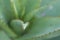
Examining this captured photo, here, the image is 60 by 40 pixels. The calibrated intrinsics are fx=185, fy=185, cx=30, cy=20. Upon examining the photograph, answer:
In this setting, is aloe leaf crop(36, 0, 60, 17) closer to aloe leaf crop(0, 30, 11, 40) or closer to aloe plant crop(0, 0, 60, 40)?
aloe plant crop(0, 0, 60, 40)

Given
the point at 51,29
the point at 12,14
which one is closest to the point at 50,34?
the point at 51,29

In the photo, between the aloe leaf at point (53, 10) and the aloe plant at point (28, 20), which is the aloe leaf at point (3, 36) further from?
the aloe leaf at point (53, 10)

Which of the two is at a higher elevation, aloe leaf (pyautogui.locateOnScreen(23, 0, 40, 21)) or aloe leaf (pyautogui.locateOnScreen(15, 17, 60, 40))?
aloe leaf (pyautogui.locateOnScreen(23, 0, 40, 21))

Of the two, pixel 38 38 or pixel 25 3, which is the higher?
pixel 25 3

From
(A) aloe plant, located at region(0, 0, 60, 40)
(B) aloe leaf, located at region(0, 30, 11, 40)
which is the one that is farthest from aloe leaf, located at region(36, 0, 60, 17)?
(B) aloe leaf, located at region(0, 30, 11, 40)

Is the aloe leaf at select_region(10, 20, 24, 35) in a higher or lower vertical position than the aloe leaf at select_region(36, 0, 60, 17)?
lower

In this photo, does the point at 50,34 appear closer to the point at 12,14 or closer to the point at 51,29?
the point at 51,29

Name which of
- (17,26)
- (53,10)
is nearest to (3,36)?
(17,26)
